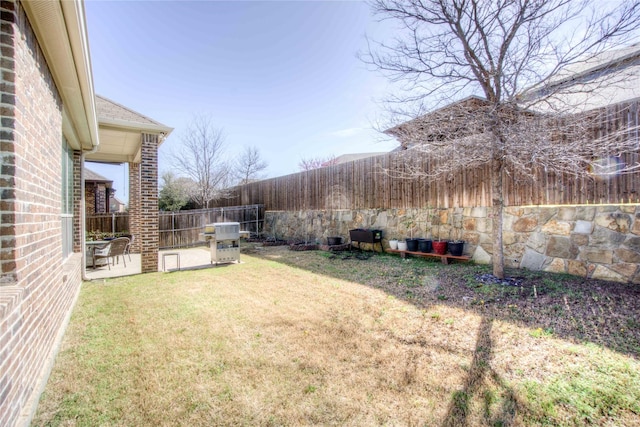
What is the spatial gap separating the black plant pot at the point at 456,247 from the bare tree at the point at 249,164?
2097 centimetres

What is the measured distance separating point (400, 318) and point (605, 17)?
4938mm

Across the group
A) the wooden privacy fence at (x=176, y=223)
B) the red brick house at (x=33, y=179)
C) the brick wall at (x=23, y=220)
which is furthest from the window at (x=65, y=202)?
the wooden privacy fence at (x=176, y=223)

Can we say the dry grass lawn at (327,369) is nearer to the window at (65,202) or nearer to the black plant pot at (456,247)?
the window at (65,202)

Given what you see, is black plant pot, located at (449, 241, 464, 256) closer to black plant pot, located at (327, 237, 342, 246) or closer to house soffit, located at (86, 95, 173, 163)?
black plant pot, located at (327, 237, 342, 246)

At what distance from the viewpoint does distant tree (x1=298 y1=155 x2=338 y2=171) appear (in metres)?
28.1

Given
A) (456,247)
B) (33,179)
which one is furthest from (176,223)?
(456,247)

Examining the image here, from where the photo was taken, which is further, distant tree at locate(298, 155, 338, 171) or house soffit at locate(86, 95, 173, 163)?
distant tree at locate(298, 155, 338, 171)

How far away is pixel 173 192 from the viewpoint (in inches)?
698

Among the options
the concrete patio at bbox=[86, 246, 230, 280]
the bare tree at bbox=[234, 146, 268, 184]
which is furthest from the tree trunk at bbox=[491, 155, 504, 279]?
the bare tree at bbox=[234, 146, 268, 184]

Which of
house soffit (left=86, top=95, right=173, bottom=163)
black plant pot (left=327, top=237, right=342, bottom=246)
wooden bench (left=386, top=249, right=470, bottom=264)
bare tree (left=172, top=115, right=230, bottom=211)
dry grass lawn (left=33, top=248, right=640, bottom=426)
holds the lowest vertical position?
dry grass lawn (left=33, top=248, right=640, bottom=426)

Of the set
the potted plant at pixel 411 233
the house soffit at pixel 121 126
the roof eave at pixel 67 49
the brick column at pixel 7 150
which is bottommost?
the potted plant at pixel 411 233

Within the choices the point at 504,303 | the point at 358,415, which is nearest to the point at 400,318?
the point at 504,303

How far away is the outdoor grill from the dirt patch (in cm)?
247

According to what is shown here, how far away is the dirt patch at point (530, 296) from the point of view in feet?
10.4
